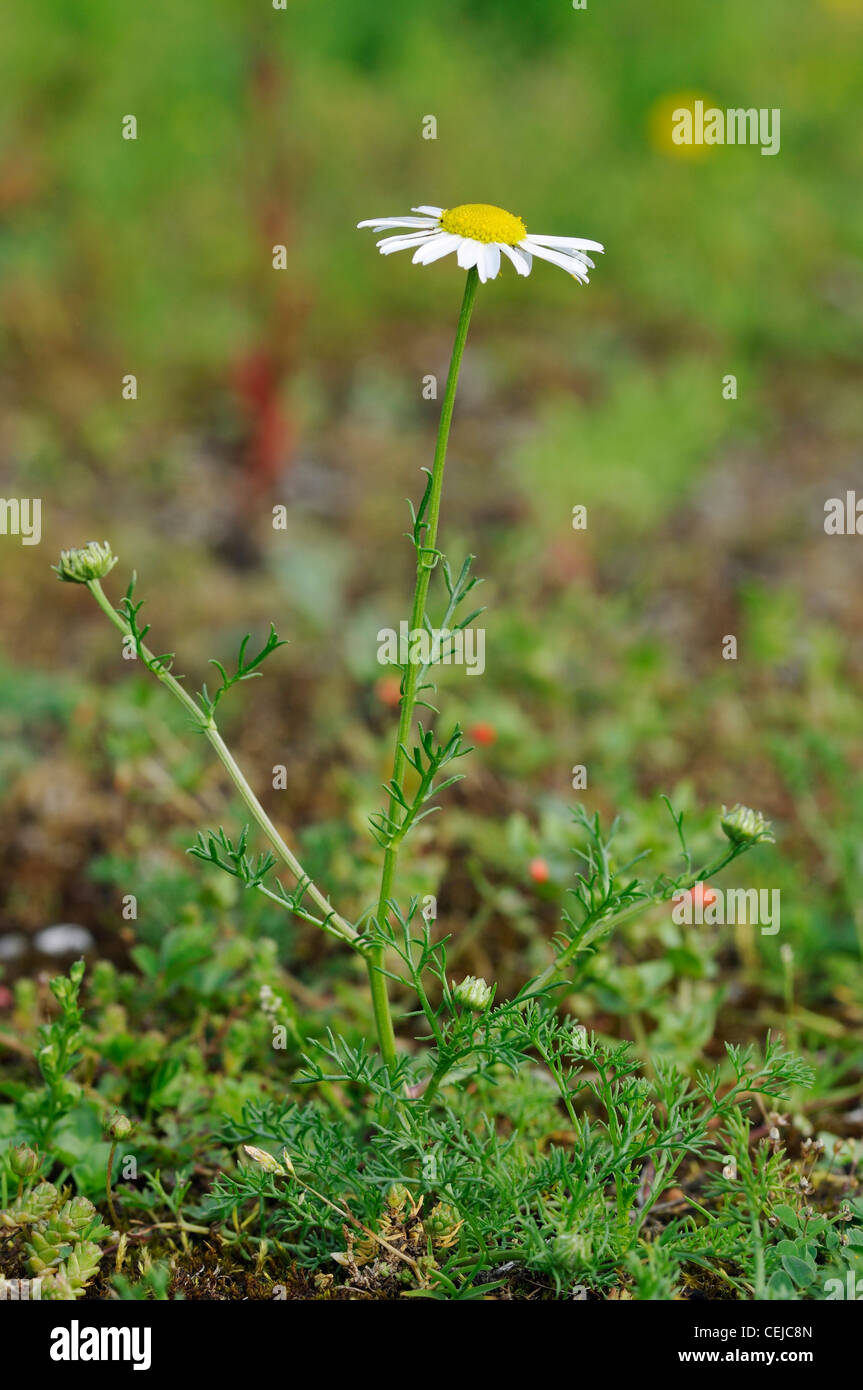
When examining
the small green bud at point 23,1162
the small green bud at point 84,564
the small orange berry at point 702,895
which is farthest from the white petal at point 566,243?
the small green bud at point 23,1162

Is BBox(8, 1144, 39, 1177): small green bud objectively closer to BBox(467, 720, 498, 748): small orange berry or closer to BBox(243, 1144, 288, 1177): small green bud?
BBox(243, 1144, 288, 1177): small green bud

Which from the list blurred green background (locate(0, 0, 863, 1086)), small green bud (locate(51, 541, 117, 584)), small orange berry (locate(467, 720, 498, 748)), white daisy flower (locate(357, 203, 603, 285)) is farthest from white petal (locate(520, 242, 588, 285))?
small orange berry (locate(467, 720, 498, 748))

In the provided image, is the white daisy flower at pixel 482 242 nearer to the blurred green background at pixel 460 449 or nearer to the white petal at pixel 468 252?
the white petal at pixel 468 252

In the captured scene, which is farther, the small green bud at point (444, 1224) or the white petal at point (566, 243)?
the small green bud at point (444, 1224)

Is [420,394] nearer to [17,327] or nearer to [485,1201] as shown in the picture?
[17,327]

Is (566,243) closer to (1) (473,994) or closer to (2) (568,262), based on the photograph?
(2) (568,262)

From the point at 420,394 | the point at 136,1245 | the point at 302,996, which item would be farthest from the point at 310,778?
the point at 420,394

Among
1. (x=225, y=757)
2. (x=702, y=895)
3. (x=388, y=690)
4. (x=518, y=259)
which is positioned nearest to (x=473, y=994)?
(x=225, y=757)
